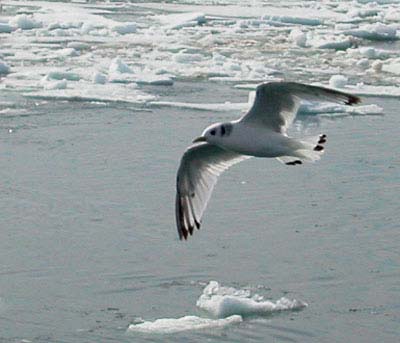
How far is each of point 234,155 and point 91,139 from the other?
18.2ft

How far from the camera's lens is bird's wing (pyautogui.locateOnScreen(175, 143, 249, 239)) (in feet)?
21.6

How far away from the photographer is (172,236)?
954 cm

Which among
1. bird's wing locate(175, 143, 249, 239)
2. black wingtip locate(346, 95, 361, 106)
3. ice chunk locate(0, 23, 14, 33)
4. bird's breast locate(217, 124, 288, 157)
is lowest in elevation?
ice chunk locate(0, 23, 14, 33)

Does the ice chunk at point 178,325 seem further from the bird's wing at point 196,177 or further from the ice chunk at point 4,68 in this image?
the ice chunk at point 4,68

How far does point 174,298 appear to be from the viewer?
826 centimetres

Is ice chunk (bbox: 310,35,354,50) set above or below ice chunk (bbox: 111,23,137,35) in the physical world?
above

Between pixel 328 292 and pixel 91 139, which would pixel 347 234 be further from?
pixel 91 139

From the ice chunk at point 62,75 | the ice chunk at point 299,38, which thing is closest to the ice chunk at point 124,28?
the ice chunk at point 299,38

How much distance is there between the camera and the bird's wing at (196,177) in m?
6.59

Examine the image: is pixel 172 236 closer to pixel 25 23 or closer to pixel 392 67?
pixel 392 67

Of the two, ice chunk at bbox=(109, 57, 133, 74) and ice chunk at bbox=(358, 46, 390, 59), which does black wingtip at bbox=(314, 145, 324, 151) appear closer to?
ice chunk at bbox=(109, 57, 133, 74)

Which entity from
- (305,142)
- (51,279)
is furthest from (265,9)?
(305,142)

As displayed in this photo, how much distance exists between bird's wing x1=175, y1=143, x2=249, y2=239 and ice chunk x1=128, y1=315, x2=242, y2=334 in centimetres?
128

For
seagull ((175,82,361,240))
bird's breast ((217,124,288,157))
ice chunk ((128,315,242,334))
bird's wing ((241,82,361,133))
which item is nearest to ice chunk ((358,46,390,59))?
ice chunk ((128,315,242,334))
